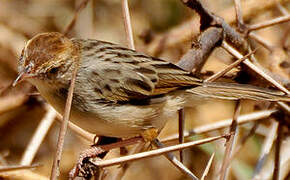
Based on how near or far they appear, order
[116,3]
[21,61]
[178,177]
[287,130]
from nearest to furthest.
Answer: [21,61] < [287,130] < [178,177] < [116,3]

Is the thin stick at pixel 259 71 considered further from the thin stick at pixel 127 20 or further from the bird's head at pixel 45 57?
the bird's head at pixel 45 57

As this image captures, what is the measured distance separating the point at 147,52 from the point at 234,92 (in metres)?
1.52

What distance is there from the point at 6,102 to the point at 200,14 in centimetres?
Answer: 177

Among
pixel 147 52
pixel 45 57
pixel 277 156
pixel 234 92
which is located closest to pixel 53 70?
pixel 45 57

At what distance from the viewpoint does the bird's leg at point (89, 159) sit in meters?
3.01

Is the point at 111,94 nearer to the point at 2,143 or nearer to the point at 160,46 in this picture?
the point at 160,46

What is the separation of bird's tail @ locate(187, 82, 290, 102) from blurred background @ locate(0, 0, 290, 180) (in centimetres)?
35

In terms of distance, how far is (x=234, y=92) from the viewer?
11.3ft

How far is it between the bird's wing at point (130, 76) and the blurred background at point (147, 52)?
0.55 meters

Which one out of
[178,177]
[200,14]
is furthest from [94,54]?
[178,177]

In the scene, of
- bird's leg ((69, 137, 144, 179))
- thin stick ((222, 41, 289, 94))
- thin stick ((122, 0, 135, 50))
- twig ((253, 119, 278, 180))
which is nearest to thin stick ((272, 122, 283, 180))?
twig ((253, 119, 278, 180))

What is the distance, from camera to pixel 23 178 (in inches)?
141

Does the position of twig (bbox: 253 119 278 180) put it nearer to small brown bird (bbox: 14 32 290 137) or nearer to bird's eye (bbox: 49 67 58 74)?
small brown bird (bbox: 14 32 290 137)

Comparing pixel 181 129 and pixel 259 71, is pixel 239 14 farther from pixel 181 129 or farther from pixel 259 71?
pixel 181 129
